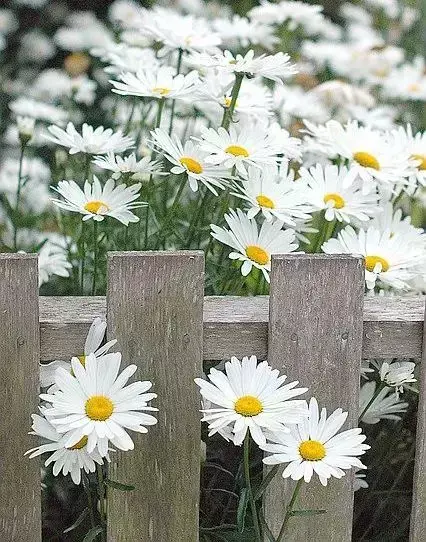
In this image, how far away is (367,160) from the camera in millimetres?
1659

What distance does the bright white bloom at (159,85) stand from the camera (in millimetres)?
1624

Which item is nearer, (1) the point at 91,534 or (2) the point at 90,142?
(1) the point at 91,534

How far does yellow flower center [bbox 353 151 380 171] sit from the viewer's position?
1.66 meters

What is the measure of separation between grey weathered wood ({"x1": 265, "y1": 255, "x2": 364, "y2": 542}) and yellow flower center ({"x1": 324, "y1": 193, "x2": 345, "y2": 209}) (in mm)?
237

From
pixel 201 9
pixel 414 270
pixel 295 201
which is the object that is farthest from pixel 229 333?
pixel 201 9

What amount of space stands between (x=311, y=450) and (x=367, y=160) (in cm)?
58

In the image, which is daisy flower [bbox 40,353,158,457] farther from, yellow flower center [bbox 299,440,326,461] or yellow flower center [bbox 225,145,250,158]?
yellow flower center [bbox 225,145,250,158]

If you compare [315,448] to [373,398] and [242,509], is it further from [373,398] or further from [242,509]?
[373,398]

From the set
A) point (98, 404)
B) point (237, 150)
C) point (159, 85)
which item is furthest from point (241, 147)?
point (98, 404)

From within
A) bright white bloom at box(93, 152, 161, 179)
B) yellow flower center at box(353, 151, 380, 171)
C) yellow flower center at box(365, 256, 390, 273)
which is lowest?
yellow flower center at box(365, 256, 390, 273)

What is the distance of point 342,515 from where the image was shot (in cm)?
150

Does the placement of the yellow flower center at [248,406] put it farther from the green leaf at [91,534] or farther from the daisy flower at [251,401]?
the green leaf at [91,534]

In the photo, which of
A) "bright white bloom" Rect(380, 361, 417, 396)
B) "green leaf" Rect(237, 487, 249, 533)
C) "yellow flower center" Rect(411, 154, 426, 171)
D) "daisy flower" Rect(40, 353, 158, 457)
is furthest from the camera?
"yellow flower center" Rect(411, 154, 426, 171)

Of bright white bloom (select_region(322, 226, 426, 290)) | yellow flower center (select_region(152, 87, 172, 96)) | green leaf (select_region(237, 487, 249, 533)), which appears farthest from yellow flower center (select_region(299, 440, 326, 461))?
yellow flower center (select_region(152, 87, 172, 96))
